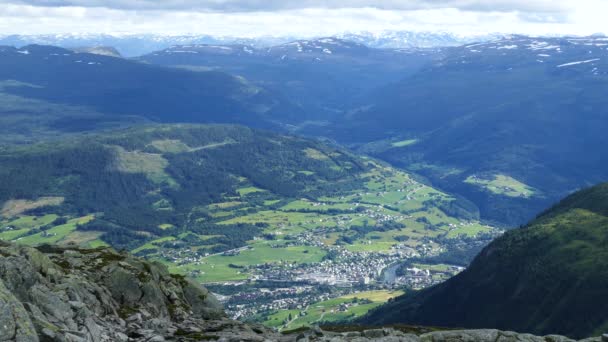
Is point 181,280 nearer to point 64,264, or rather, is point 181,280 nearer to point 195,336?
point 64,264

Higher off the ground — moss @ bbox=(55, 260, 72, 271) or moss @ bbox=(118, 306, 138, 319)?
moss @ bbox=(55, 260, 72, 271)

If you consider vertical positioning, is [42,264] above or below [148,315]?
above

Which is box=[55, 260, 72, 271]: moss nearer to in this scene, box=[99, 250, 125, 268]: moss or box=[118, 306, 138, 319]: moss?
box=[99, 250, 125, 268]: moss

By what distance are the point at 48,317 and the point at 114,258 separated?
31397mm

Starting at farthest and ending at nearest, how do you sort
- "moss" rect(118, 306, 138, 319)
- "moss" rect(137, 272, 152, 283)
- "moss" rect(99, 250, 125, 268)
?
"moss" rect(99, 250, 125, 268), "moss" rect(137, 272, 152, 283), "moss" rect(118, 306, 138, 319)

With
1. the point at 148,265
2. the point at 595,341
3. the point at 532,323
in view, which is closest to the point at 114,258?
the point at 148,265

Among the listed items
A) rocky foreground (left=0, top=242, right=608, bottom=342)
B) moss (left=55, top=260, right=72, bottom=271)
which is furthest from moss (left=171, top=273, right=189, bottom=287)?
moss (left=55, top=260, right=72, bottom=271)

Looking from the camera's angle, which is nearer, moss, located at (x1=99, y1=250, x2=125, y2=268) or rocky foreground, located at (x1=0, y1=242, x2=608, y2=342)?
rocky foreground, located at (x1=0, y1=242, x2=608, y2=342)

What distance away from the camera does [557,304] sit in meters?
192

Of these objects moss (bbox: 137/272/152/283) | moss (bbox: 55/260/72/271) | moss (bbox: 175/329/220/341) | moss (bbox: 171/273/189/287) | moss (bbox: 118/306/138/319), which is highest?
moss (bbox: 55/260/72/271)

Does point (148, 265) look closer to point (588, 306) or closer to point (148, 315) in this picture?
point (148, 315)

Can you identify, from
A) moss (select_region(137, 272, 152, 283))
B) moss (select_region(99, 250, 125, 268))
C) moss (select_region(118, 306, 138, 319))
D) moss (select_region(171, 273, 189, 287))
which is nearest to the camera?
moss (select_region(118, 306, 138, 319))

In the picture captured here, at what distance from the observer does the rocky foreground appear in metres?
52.4

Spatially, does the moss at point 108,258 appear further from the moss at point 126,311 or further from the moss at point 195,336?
the moss at point 195,336
